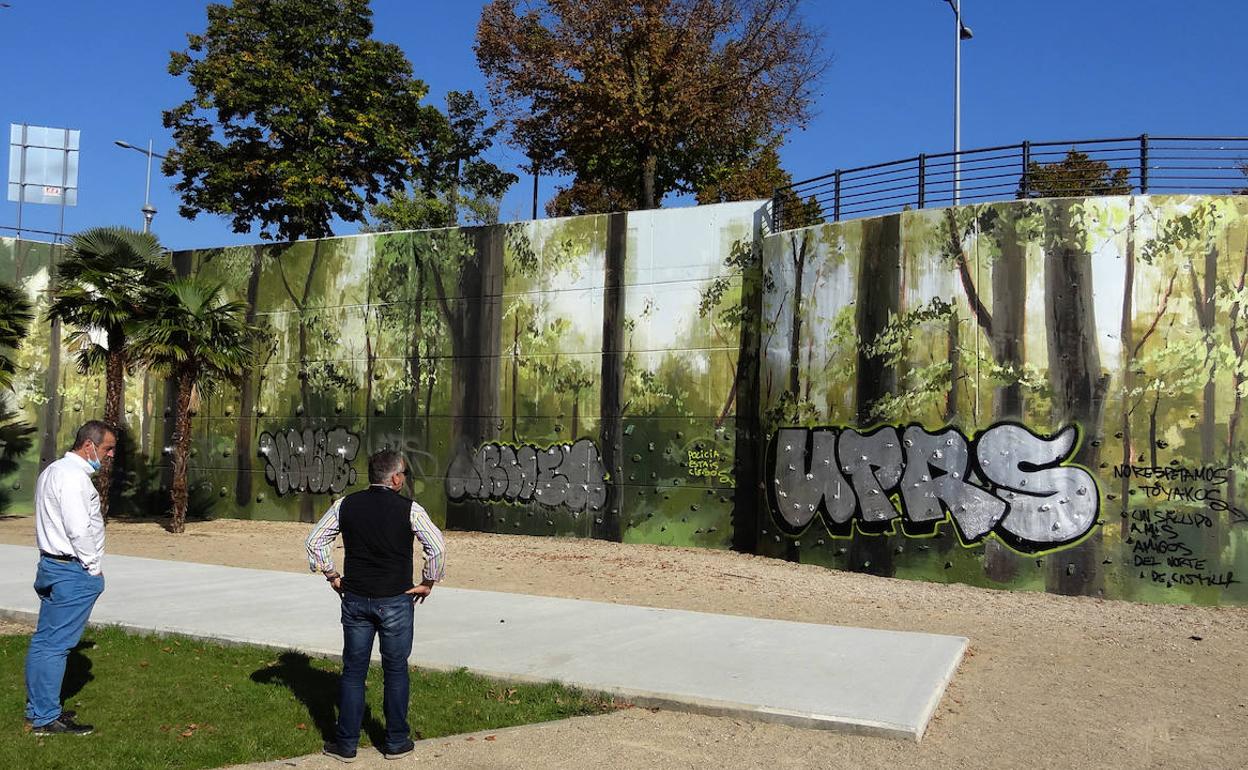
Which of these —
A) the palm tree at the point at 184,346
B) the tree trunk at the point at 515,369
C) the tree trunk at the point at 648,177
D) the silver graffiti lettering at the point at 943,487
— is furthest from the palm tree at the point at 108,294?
the silver graffiti lettering at the point at 943,487

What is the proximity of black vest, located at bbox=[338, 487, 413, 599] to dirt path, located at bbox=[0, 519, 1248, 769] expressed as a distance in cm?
108

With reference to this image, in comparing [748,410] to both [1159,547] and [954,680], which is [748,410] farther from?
[954,680]

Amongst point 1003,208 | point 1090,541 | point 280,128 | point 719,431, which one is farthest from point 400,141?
point 1090,541

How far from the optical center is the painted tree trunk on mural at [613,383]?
19.7 m

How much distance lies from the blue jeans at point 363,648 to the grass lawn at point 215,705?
48 centimetres

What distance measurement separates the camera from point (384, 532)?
242 inches

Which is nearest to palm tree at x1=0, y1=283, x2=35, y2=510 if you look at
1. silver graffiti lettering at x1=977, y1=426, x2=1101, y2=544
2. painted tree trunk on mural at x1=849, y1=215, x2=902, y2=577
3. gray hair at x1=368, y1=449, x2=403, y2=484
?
painted tree trunk on mural at x1=849, y1=215, x2=902, y2=577

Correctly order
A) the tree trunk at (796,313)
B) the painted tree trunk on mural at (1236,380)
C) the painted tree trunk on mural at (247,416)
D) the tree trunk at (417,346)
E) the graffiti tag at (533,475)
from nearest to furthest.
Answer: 1. the painted tree trunk on mural at (1236,380)
2. the tree trunk at (796,313)
3. the graffiti tag at (533,475)
4. the tree trunk at (417,346)
5. the painted tree trunk on mural at (247,416)

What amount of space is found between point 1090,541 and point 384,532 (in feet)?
37.1

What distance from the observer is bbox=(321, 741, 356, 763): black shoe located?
244 inches

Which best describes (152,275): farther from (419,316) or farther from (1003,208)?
(1003,208)

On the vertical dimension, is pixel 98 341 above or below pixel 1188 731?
above

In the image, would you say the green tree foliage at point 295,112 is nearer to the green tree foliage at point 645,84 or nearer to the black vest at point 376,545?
the green tree foliage at point 645,84

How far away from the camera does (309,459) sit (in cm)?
2336
